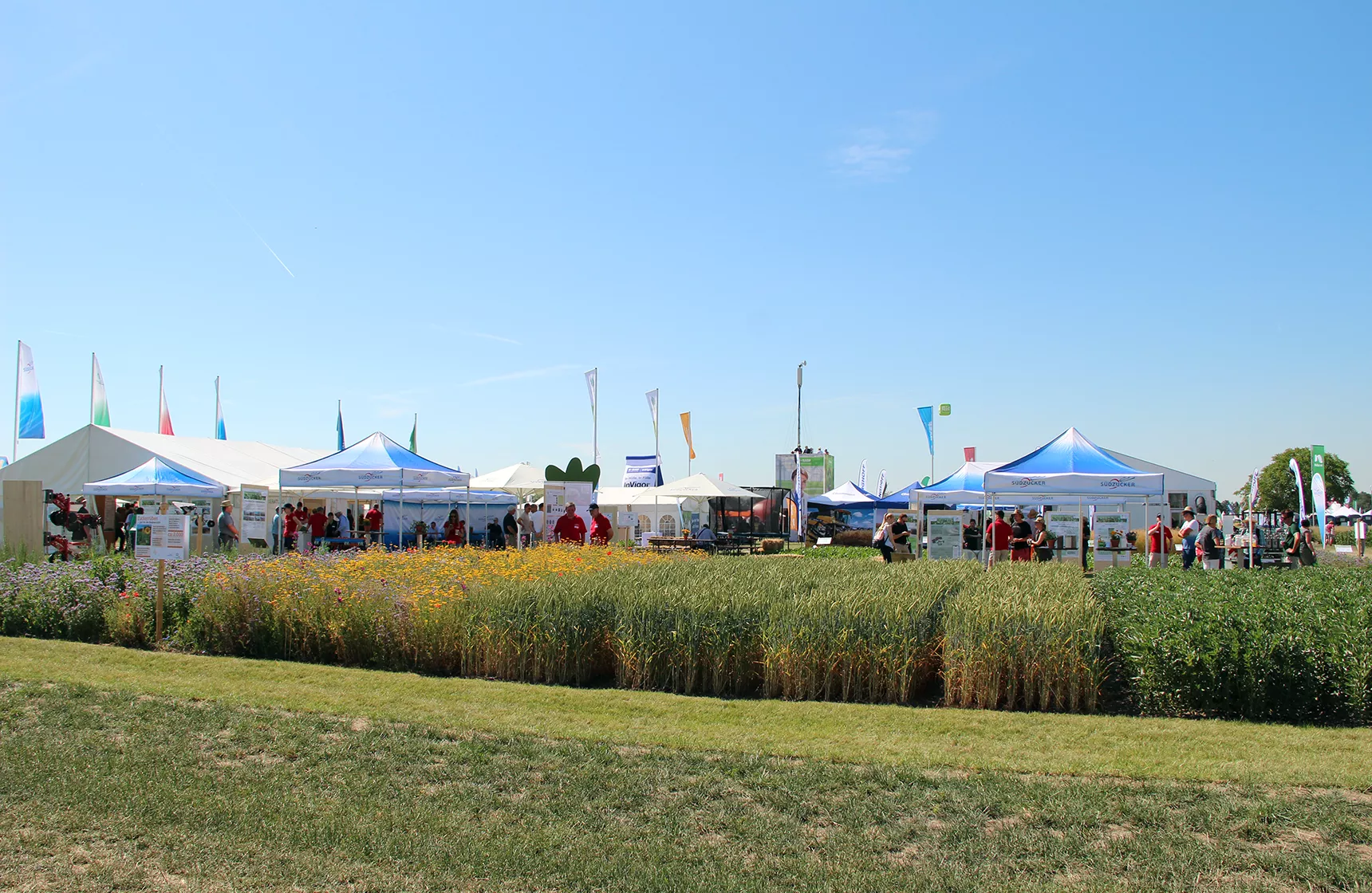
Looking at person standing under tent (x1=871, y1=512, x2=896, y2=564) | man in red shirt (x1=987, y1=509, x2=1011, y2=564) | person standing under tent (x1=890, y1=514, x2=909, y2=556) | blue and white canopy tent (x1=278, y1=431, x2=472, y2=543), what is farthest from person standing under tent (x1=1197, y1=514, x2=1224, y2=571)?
blue and white canopy tent (x1=278, y1=431, x2=472, y2=543)

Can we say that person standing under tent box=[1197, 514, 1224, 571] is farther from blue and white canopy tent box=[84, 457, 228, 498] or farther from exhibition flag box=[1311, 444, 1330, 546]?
blue and white canopy tent box=[84, 457, 228, 498]

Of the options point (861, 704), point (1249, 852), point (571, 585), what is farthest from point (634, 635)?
point (1249, 852)

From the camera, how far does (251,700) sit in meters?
7.88

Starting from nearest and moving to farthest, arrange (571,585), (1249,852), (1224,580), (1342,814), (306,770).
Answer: (1249,852), (1342,814), (306,770), (571,585), (1224,580)

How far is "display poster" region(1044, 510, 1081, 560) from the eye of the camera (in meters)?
18.6

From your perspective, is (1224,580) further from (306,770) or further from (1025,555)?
(306,770)

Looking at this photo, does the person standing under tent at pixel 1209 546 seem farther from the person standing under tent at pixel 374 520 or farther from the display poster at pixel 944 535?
the person standing under tent at pixel 374 520

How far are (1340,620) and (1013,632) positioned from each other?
7.96 feet

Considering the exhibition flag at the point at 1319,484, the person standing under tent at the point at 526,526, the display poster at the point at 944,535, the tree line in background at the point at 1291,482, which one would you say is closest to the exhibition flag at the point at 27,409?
the person standing under tent at the point at 526,526

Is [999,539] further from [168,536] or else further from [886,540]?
[168,536]

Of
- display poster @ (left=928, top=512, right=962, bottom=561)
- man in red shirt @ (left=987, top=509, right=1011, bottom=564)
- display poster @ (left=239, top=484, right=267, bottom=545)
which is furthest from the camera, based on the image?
display poster @ (left=239, top=484, right=267, bottom=545)

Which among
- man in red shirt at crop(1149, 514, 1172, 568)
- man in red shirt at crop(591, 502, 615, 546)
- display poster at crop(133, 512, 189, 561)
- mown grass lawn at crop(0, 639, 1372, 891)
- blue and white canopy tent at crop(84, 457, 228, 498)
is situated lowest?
mown grass lawn at crop(0, 639, 1372, 891)

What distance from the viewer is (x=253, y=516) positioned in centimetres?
1864

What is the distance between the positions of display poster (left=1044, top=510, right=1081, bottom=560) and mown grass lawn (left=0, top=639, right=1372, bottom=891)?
1186 centimetres
